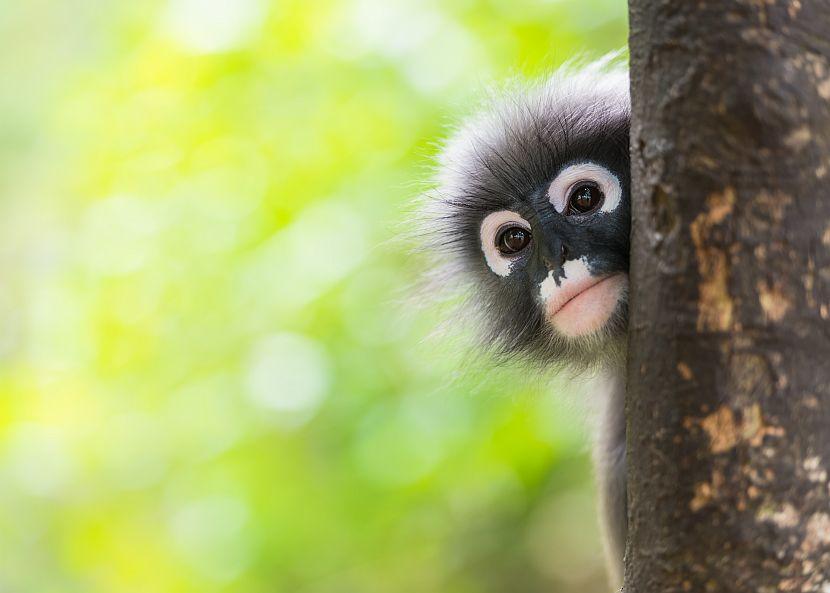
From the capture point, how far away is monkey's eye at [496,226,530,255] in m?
2.62

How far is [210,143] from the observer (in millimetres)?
4418

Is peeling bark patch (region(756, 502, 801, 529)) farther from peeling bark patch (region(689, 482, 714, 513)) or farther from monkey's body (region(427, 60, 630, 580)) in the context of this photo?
monkey's body (region(427, 60, 630, 580))

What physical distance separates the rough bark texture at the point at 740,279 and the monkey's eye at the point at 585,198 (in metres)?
0.91

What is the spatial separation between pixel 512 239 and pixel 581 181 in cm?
27

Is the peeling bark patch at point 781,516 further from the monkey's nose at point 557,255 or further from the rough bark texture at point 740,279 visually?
the monkey's nose at point 557,255

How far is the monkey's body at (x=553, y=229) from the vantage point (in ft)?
7.79

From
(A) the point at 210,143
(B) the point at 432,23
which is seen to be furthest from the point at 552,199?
(A) the point at 210,143

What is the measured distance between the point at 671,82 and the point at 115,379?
3631 millimetres

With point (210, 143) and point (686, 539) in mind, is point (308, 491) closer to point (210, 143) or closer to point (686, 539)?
point (210, 143)

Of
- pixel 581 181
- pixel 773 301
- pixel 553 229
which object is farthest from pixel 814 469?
pixel 581 181

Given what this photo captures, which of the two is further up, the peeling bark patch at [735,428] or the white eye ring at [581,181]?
the white eye ring at [581,181]

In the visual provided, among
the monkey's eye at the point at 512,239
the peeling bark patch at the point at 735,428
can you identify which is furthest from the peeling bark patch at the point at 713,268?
the monkey's eye at the point at 512,239

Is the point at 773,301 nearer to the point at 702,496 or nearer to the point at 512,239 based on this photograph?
the point at 702,496

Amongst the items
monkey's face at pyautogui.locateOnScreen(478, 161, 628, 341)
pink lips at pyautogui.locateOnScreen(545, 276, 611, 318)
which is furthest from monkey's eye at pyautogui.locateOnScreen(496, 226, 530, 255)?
pink lips at pyautogui.locateOnScreen(545, 276, 611, 318)
